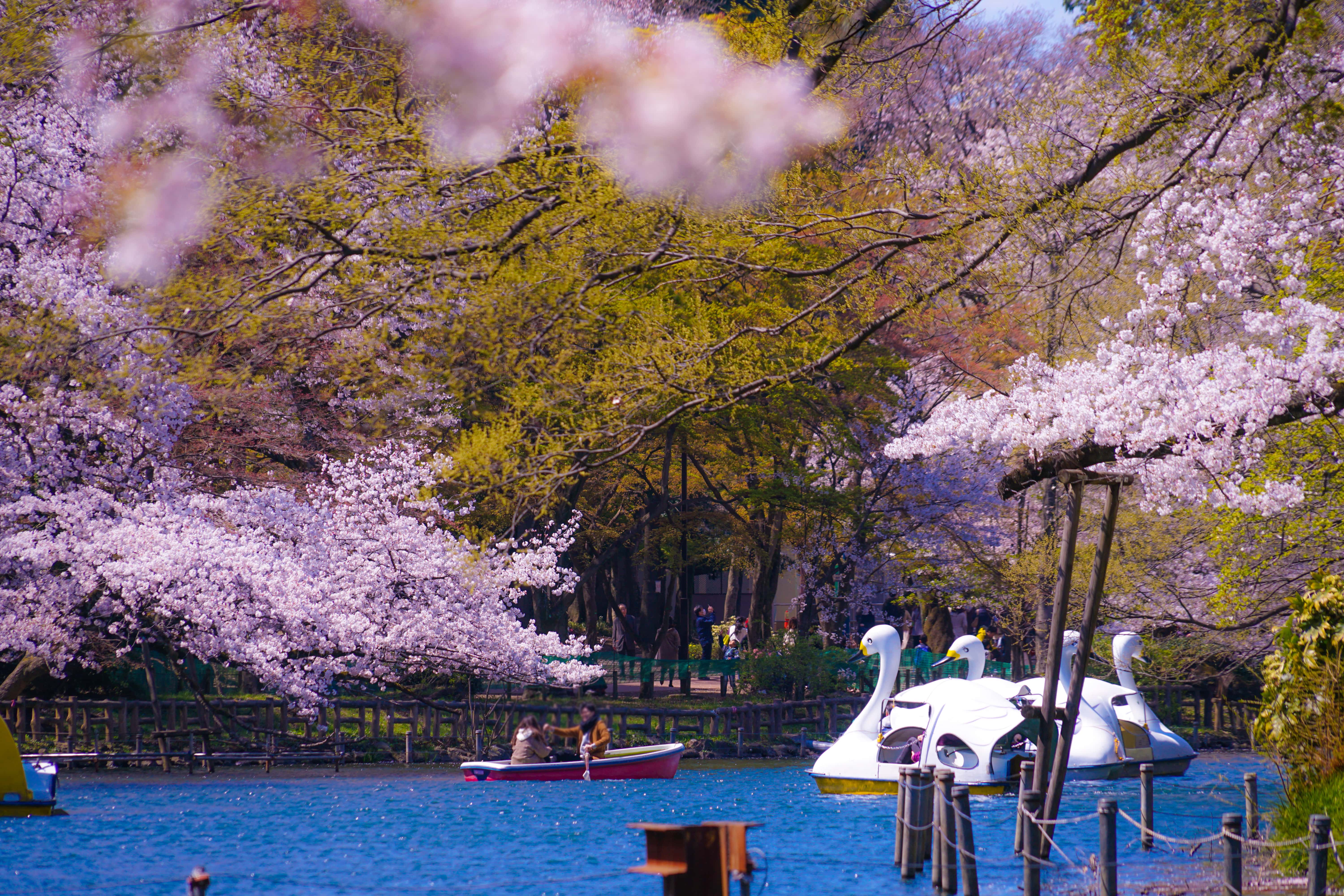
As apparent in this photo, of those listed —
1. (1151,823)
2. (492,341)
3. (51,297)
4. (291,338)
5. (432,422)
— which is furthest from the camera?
(432,422)

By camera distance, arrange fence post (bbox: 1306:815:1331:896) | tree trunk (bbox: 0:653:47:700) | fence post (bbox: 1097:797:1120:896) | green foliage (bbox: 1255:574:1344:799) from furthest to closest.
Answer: tree trunk (bbox: 0:653:47:700), green foliage (bbox: 1255:574:1344:799), fence post (bbox: 1097:797:1120:896), fence post (bbox: 1306:815:1331:896)

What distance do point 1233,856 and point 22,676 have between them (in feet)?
65.6

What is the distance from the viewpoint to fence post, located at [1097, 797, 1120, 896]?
8688mm

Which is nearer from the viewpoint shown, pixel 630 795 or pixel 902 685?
pixel 630 795

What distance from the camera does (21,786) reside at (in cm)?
1658

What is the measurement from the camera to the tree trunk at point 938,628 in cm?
3522

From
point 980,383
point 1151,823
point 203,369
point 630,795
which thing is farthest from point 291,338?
point 980,383

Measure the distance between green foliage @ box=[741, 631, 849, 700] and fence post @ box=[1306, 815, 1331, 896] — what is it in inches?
805

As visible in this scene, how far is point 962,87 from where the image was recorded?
65.5 ft

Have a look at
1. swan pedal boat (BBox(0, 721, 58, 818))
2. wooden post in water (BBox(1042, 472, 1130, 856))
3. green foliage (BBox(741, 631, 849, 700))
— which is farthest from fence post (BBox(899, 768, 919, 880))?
green foliage (BBox(741, 631, 849, 700))

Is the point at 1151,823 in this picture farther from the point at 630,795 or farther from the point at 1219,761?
the point at 1219,761

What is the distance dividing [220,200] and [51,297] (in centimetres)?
1200

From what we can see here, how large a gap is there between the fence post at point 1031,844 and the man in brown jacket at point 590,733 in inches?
459

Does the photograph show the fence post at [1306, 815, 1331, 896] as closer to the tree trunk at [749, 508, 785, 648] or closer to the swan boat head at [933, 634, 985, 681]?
the swan boat head at [933, 634, 985, 681]
